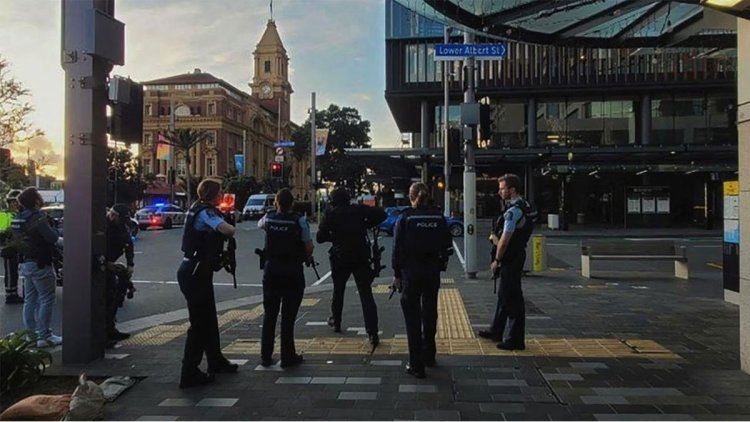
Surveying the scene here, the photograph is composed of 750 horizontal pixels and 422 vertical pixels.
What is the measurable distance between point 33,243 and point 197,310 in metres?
2.80

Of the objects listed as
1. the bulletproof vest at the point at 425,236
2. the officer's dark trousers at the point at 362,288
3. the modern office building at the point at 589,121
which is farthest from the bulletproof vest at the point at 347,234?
the modern office building at the point at 589,121

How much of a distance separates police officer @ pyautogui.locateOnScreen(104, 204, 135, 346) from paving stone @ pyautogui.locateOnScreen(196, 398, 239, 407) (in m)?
2.64

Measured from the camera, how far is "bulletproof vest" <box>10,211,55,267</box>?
6.84 metres

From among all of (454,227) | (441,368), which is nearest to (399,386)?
(441,368)

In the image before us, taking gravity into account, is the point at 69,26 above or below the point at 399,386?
above

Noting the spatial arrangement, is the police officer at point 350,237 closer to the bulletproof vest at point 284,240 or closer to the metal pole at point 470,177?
the bulletproof vest at point 284,240

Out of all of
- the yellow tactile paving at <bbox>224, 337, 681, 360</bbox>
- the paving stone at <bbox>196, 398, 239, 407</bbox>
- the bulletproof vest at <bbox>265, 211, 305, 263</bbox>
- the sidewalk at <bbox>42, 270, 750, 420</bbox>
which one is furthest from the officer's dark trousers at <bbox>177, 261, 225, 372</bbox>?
the yellow tactile paving at <bbox>224, 337, 681, 360</bbox>

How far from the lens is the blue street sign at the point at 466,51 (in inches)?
462

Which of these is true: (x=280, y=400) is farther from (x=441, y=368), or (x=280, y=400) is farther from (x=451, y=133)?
(x=451, y=133)

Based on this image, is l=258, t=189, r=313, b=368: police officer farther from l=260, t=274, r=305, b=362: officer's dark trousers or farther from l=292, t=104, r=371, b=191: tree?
l=292, t=104, r=371, b=191: tree

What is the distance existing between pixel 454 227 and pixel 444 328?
20984mm

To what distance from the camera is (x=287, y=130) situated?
410ft

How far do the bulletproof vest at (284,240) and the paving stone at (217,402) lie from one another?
5.04ft

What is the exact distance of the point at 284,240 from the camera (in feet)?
19.5
